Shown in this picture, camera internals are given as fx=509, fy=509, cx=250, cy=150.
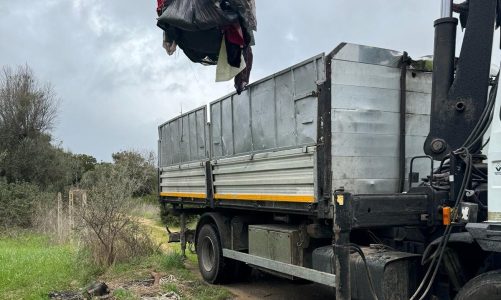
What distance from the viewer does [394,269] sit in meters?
4.73

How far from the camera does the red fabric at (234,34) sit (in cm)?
577

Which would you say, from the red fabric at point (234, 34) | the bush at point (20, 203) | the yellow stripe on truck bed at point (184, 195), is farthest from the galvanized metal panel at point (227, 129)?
the bush at point (20, 203)

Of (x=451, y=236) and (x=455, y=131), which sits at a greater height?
(x=455, y=131)

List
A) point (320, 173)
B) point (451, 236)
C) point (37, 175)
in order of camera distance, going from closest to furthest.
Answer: point (451, 236), point (320, 173), point (37, 175)

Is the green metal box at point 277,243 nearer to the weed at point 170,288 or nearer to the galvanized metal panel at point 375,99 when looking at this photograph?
the weed at point 170,288

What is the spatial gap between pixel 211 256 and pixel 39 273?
3303 millimetres

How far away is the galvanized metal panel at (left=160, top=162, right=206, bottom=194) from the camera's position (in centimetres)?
889

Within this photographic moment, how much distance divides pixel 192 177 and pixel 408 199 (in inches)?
209

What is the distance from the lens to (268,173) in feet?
21.6

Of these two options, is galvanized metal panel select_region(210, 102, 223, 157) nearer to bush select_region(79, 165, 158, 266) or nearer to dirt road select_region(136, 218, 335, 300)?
dirt road select_region(136, 218, 335, 300)

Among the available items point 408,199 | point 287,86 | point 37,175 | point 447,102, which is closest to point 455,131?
point 447,102

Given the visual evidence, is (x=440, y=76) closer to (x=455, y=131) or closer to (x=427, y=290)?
(x=455, y=131)

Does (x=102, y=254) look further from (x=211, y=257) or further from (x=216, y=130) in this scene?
(x=216, y=130)

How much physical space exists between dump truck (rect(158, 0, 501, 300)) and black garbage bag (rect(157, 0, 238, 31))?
1.17 metres
